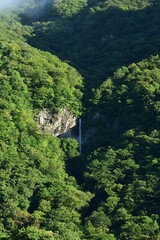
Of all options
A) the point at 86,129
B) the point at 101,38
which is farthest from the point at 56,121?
the point at 101,38

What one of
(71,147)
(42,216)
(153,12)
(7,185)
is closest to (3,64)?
(71,147)

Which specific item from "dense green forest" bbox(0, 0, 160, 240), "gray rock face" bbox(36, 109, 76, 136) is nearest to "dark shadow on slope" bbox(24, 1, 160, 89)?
"dense green forest" bbox(0, 0, 160, 240)

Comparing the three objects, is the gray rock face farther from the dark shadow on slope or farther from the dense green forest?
the dark shadow on slope

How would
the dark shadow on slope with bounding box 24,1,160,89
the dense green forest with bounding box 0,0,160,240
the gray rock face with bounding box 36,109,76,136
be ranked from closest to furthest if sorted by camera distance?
the dense green forest with bounding box 0,0,160,240 < the gray rock face with bounding box 36,109,76,136 < the dark shadow on slope with bounding box 24,1,160,89

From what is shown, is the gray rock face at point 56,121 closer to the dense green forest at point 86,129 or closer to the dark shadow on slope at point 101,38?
the dense green forest at point 86,129

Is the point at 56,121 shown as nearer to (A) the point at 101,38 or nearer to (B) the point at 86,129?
(B) the point at 86,129

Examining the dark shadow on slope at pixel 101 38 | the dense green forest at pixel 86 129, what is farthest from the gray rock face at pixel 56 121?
the dark shadow on slope at pixel 101 38

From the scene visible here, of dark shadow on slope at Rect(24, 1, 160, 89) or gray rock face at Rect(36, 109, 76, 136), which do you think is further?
dark shadow on slope at Rect(24, 1, 160, 89)
